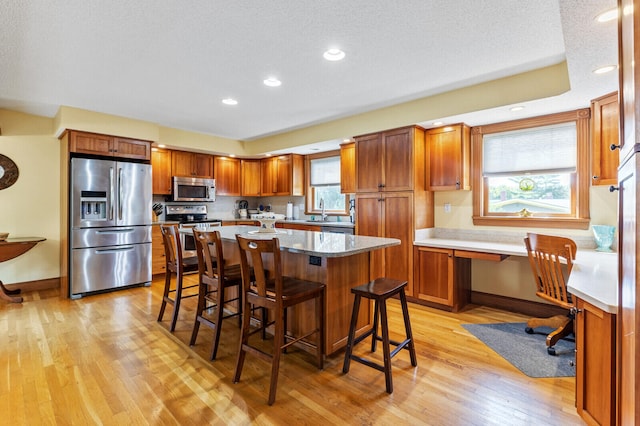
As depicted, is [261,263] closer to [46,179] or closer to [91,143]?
[91,143]

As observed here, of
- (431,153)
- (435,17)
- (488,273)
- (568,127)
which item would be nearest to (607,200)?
(568,127)

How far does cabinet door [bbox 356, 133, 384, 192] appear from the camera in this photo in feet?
13.9

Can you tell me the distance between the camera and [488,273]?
383cm

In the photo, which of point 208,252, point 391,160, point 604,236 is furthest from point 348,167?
point 604,236

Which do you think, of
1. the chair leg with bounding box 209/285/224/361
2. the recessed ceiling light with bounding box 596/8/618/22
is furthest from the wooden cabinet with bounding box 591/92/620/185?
the chair leg with bounding box 209/285/224/361

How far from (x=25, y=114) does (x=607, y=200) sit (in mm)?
7225

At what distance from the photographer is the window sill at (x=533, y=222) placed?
325cm

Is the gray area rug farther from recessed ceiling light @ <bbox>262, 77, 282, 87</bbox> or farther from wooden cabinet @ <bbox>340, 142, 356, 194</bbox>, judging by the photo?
recessed ceiling light @ <bbox>262, 77, 282, 87</bbox>

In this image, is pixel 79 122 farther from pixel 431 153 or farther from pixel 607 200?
pixel 607 200

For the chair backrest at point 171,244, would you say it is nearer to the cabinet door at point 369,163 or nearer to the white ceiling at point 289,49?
the white ceiling at point 289,49

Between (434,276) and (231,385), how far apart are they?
258cm

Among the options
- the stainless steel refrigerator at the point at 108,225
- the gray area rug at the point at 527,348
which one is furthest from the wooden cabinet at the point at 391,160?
the stainless steel refrigerator at the point at 108,225

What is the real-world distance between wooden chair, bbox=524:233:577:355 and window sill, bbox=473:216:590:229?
0.79 metres

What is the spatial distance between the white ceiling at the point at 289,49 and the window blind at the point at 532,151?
278mm
